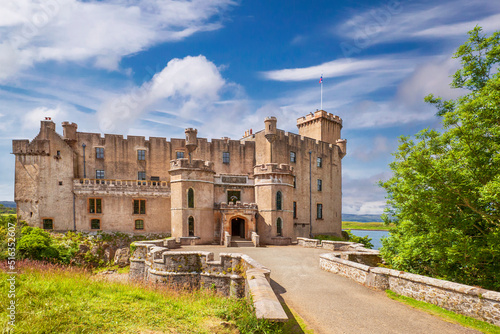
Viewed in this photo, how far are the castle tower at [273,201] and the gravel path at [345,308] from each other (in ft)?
41.8

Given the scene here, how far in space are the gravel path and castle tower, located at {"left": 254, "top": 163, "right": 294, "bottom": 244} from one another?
501 inches

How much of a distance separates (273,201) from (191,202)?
7.80 meters

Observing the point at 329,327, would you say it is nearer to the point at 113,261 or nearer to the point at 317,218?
the point at 113,261

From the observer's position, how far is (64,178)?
93.1 ft

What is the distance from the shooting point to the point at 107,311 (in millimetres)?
7066

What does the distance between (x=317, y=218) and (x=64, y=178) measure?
2962cm

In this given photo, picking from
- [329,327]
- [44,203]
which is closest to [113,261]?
[44,203]

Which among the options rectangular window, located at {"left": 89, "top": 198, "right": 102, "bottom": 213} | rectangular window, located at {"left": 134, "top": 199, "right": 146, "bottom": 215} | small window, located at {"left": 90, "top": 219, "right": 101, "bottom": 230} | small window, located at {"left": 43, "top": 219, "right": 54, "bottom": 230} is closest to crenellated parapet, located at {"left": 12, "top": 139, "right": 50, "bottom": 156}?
rectangular window, located at {"left": 89, "top": 198, "right": 102, "bottom": 213}

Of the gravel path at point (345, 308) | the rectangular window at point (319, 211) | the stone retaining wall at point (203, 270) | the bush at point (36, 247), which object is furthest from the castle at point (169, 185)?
the gravel path at point (345, 308)

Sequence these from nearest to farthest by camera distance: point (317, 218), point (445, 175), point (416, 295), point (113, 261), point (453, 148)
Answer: point (416, 295)
point (445, 175)
point (453, 148)
point (113, 261)
point (317, 218)

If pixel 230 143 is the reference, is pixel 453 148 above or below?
below

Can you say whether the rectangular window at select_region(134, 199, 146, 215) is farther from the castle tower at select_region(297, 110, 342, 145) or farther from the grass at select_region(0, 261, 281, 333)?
the castle tower at select_region(297, 110, 342, 145)

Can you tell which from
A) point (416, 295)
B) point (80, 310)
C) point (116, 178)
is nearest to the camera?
point (80, 310)

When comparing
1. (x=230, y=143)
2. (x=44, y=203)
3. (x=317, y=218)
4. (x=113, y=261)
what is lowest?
(x=113, y=261)
